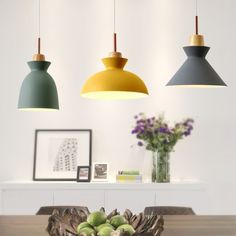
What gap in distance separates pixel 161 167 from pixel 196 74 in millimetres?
1920

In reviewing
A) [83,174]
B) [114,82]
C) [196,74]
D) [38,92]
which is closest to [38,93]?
[38,92]

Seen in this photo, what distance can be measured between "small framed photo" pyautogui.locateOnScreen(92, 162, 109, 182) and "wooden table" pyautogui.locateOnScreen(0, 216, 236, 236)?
5.55 feet

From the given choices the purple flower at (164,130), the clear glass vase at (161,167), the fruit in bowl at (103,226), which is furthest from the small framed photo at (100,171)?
the fruit in bowl at (103,226)

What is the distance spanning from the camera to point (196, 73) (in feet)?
10.7

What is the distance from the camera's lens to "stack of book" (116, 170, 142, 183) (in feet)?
16.4

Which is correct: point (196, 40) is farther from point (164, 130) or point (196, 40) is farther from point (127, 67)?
point (127, 67)

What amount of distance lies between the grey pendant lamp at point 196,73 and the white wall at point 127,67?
1990 millimetres

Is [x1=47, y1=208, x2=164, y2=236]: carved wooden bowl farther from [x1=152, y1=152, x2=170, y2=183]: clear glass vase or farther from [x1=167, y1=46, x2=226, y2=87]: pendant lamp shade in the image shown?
[x1=152, y1=152, x2=170, y2=183]: clear glass vase

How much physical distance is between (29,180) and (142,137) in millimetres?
1206

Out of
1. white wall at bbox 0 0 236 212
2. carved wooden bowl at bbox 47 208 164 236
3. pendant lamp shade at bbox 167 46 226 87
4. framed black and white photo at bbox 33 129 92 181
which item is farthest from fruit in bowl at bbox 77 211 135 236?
white wall at bbox 0 0 236 212

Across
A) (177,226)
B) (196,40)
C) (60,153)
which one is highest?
(196,40)

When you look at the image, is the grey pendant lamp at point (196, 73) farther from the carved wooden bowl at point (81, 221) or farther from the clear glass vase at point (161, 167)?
the clear glass vase at point (161, 167)

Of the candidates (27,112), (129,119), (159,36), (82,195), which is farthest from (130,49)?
(82,195)

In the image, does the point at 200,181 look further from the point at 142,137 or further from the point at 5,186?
the point at 5,186
